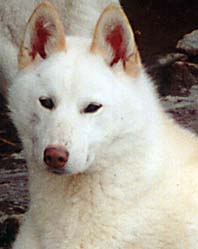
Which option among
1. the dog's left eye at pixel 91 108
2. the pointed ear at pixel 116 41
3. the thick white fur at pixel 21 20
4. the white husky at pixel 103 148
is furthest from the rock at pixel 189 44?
the dog's left eye at pixel 91 108

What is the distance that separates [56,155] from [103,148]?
0.35 m

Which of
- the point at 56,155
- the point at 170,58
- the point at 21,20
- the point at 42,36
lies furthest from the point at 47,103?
the point at 170,58

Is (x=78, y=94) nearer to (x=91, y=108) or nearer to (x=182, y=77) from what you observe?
(x=91, y=108)

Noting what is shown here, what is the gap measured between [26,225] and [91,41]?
102 centimetres

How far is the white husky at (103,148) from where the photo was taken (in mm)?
4484

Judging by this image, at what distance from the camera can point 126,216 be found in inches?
186

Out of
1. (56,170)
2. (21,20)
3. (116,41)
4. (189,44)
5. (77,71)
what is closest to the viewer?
(56,170)

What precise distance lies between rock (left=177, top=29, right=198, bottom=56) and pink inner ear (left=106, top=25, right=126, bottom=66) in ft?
11.2

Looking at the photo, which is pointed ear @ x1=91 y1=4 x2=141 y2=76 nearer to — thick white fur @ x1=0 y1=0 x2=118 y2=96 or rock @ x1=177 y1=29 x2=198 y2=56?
thick white fur @ x1=0 y1=0 x2=118 y2=96

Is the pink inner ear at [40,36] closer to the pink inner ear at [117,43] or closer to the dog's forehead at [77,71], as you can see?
the dog's forehead at [77,71]

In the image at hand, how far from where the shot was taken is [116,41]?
183 inches

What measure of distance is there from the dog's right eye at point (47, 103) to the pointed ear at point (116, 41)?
35 cm

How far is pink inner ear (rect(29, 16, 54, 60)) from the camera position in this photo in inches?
185

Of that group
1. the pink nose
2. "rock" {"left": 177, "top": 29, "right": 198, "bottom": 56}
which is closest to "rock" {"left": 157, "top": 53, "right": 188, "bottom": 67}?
"rock" {"left": 177, "top": 29, "right": 198, "bottom": 56}
